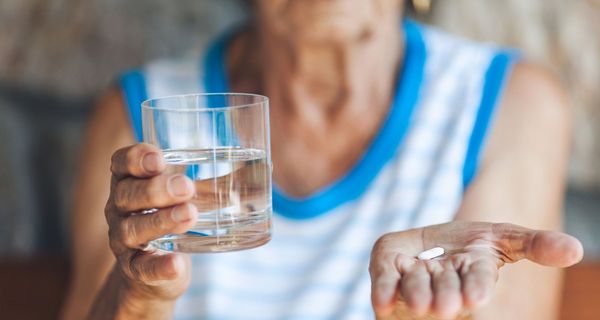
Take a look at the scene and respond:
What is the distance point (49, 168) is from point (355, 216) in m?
0.79

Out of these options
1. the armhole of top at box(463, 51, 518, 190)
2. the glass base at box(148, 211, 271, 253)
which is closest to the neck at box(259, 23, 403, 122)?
the armhole of top at box(463, 51, 518, 190)

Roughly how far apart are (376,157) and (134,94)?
1.36 feet

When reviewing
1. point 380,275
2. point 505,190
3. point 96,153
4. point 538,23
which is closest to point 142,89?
point 96,153

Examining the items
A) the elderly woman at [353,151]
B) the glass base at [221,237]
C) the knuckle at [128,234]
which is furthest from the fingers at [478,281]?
the elderly woman at [353,151]

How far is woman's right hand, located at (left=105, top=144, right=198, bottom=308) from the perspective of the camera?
2.62 ft

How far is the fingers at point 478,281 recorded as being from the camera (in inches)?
27.9

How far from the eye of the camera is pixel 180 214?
2.60ft

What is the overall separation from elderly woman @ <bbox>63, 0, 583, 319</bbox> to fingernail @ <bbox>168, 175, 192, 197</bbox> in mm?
407

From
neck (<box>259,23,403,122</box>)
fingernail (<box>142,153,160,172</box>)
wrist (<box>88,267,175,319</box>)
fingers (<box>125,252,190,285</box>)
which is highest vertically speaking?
neck (<box>259,23,403,122</box>)

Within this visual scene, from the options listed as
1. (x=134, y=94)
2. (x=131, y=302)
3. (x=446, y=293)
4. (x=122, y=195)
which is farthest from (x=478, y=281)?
(x=134, y=94)

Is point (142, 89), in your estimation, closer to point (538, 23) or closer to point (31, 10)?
point (31, 10)

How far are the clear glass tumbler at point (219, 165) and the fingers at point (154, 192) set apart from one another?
0.07 feet

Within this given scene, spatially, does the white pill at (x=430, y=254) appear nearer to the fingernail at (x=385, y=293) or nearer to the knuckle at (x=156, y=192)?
the fingernail at (x=385, y=293)

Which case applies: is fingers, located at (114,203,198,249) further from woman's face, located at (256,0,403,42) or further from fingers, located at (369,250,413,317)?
woman's face, located at (256,0,403,42)
